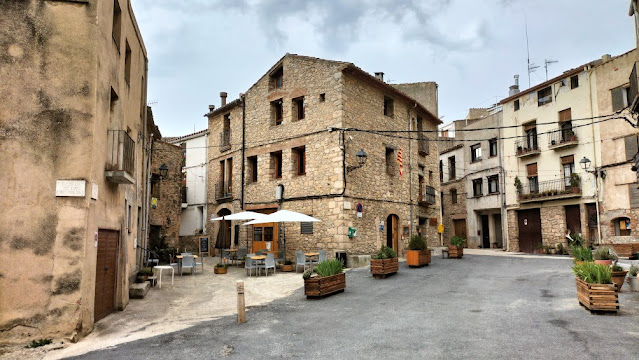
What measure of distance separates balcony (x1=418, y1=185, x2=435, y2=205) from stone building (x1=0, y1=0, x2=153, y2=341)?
51.2 ft

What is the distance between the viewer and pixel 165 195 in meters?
21.2

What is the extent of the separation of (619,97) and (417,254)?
13.8 meters

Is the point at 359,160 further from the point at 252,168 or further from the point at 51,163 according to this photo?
the point at 51,163

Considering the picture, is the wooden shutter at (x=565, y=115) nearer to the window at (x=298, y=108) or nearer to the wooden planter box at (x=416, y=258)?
the wooden planter box at (x=416, y=258)

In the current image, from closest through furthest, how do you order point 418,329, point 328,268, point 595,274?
point 418,329
point 595,274
point 328,268

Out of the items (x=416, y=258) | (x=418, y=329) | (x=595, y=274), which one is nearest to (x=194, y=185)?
(x=416, y=258)

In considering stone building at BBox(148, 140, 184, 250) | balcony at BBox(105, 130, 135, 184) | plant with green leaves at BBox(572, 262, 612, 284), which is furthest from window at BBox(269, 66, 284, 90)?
plant with green leaves at BBox(572, 262, 612, 284)

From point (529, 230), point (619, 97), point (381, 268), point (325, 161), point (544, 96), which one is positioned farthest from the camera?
point (529, 230)

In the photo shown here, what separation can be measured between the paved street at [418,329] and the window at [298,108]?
31.8 feet

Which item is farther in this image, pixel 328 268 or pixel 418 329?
pixel 328 268

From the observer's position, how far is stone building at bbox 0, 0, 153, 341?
615 centimetres

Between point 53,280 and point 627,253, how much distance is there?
21618 mm

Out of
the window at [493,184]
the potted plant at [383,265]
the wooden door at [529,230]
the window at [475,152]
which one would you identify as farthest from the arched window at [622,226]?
the potted plant at [383,265]

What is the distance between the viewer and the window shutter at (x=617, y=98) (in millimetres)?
19156
